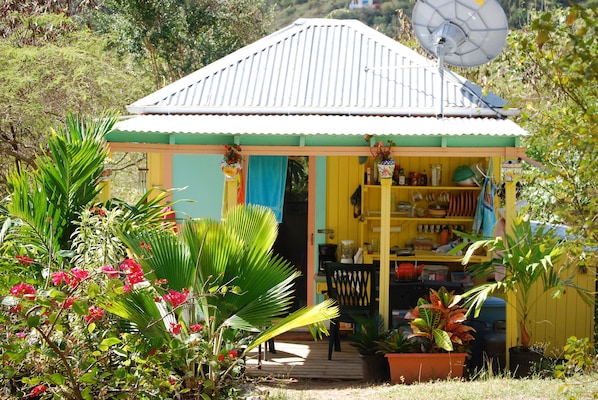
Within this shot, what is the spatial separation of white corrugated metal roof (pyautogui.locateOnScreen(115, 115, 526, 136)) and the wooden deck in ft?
8.78

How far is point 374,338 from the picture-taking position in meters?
9.27

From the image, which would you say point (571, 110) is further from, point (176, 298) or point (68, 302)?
point (68, 302)

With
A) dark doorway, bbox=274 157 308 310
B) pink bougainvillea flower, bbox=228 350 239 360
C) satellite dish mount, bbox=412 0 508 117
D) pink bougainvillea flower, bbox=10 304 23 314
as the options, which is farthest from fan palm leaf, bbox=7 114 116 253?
satellite dish mount, bbox=412 0 508 117

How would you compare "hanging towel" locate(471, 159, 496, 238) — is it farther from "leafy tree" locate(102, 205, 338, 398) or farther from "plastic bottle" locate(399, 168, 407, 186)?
"leafy tree" locate(102, 205, 338, 398)

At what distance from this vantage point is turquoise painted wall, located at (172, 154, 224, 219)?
38.0ft

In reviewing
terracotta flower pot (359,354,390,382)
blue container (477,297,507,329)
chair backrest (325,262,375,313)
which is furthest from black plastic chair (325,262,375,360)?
blue container (477,297,507,329)

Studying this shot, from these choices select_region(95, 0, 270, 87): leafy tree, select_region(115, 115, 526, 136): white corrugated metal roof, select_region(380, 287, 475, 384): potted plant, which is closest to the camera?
select_region(380, 287, 475, 384): potted plant

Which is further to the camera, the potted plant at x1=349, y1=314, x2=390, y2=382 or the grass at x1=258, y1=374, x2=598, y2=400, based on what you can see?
the potted plant at x1=349, y1=314, x2=390, y2=382

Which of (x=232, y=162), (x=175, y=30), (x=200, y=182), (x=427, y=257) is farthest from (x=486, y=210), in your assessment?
(x=175, y=30)

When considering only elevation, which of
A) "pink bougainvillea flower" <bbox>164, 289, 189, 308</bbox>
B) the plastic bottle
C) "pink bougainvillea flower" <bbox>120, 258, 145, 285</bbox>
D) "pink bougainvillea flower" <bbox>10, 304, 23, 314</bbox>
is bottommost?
"pink bougainvillea flower" <bbox>10, 304, 23, 314</bbox>

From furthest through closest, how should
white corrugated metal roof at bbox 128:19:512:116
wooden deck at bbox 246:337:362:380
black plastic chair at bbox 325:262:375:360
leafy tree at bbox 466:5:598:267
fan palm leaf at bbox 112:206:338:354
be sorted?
1. white corrugated metal roof at bbox 128:19:512:116
2. black plastic chair at bbox 325:262:375:360
3. wooden deck at bbox 246:337:362:380
4. fan palm leaf at bbox 112:206:338:354
5. leafy tree at bbox 466:5:598:267

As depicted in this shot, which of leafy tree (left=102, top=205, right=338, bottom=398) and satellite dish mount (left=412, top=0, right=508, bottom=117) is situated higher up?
satellite dish mount (left=412, top=0, right=508, bottom=117)

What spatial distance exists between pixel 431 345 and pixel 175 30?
595 inches

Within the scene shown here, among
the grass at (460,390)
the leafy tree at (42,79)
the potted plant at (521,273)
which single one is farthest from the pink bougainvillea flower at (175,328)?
the leafy tree at (42,79)
